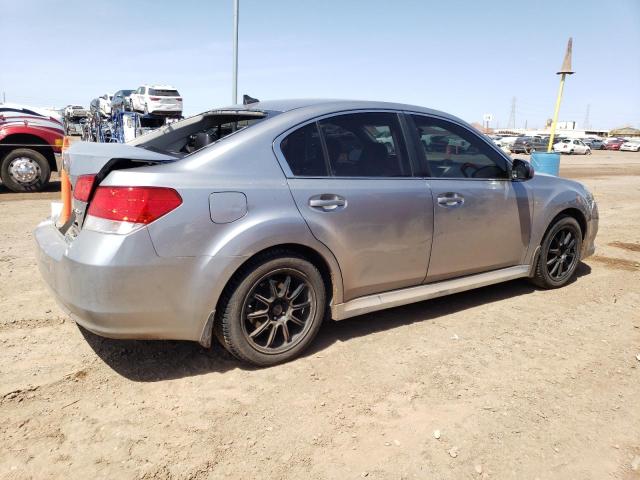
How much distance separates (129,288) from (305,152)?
1.34 meters

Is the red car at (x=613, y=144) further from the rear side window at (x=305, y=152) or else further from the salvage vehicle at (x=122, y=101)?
the rear side window at (x=305, y=152)

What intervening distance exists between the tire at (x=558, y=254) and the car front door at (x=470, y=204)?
333mm

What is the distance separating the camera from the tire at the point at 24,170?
9617 mm

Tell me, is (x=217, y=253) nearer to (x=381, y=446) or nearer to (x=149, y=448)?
(x=149, y=448)

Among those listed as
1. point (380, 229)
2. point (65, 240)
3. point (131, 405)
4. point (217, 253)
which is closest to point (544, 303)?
point (380, 229)

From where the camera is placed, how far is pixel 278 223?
2.96 meters

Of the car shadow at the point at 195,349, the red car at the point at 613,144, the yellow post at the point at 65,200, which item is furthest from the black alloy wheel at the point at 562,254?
the red car at the point at 613,144

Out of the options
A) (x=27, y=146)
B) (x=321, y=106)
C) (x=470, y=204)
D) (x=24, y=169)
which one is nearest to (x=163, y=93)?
(x=24, y=169)

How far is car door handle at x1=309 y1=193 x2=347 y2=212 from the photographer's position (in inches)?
124

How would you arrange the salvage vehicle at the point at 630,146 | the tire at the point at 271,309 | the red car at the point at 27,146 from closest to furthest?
the tire at the point at 271,309
the red car at the point at 27,146
the salvage vehicle at the point at 630,146

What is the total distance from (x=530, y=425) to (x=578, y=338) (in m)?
1.38

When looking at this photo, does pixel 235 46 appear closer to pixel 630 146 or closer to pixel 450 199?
pixel 450 199

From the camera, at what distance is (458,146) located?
4.05 meters

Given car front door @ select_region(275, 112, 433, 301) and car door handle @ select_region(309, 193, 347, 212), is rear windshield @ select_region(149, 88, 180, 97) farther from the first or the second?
car door handle @ select_region(309, 193, 347, 212)
